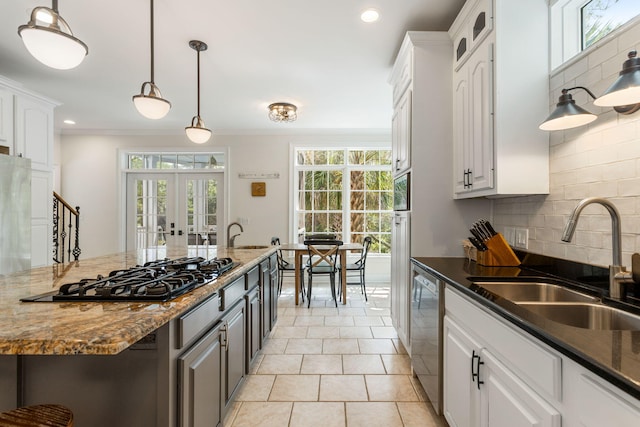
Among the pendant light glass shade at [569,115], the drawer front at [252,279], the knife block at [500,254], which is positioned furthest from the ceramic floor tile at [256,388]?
the pendant light glass shade at [569,115]

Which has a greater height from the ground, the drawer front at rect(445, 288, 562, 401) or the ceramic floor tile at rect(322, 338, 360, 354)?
the drawer front at rect(445, 288, 562, 401)

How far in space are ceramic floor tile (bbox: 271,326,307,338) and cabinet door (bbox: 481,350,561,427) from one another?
2204mm

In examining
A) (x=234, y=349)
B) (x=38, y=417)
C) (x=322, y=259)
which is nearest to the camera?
(x=38, y=417)

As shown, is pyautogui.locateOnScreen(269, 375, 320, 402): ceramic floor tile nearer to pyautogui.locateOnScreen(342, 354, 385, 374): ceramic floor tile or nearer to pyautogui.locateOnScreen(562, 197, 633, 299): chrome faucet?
pyautogui.locateOnScreen(342, 354, 385, 374): ceramic floor tile

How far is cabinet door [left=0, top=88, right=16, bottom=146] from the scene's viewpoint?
349 cm

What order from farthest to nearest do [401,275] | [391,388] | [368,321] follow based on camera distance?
[368,321]
[401,275]
[391,388]

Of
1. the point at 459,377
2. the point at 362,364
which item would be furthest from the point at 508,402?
the point at 362,364

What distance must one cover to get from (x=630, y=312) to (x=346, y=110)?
4060 millimetres

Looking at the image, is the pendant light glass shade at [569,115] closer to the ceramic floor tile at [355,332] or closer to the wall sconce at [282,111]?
the ceramic floor tile at [355,332]

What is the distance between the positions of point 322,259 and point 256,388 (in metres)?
2.13

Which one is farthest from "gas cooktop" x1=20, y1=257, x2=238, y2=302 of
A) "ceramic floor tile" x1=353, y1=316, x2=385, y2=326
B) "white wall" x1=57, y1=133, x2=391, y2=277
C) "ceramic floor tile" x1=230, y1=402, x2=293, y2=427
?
"white wall" x1=57, y1=133, x2=391, y2=277

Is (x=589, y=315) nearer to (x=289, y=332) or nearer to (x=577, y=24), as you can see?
(x=577, y=24)

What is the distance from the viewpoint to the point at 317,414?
6.71 feet

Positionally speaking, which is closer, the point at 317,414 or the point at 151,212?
the point at 317,414
